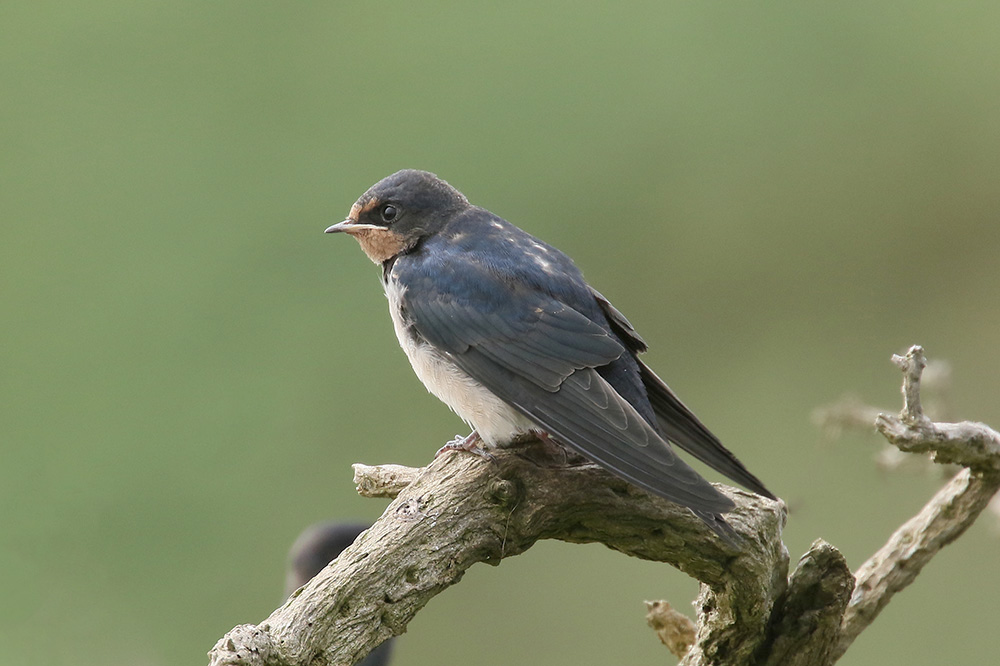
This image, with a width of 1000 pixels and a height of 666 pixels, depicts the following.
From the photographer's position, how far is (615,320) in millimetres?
2049

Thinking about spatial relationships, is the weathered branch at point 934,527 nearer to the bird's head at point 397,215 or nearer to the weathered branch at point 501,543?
the weathered branch at point 501,543

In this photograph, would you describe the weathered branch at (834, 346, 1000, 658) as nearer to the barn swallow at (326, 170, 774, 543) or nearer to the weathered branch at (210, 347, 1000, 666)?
the weathered branch at (210, 347, 1000, 666)

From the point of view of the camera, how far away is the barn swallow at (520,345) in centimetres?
181

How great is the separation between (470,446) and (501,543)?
0.67ft

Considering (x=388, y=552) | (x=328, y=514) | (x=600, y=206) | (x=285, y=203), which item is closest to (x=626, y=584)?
(x=328, y=514)

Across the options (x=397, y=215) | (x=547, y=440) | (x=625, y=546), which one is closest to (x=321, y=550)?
(x=397, y=215)

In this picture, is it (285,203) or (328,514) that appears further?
(328,514)

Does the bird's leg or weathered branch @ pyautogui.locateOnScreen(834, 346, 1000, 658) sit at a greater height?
the bird's leg

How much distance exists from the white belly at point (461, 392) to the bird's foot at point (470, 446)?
0.02m

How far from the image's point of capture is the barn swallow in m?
1.81

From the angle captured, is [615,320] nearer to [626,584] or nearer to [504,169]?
[504,169]

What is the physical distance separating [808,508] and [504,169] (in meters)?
1.52

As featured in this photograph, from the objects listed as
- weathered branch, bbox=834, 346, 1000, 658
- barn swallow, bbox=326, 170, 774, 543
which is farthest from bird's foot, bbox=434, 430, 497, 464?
weathered branch, bbox=834, 346, 1000, 658

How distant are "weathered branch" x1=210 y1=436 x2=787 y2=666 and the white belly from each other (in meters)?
0.05
